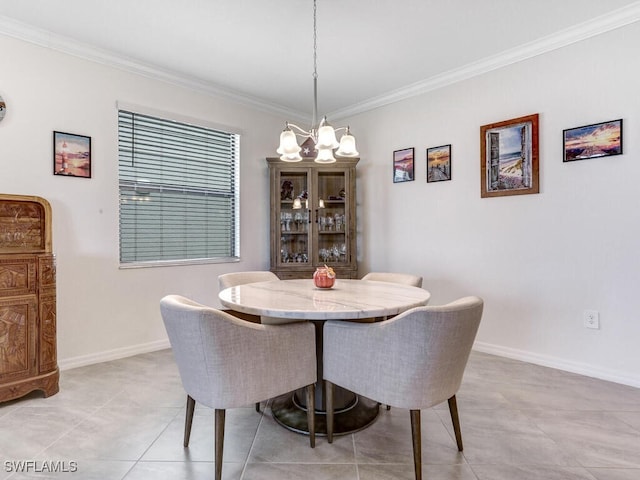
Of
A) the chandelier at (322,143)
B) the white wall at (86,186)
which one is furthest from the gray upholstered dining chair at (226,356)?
the white wall at (86,186)

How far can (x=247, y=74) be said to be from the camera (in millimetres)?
3227

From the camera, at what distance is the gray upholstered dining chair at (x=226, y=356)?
1.41 metres

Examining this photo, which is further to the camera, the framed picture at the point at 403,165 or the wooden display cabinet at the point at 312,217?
the wooden display cabinet at the point at 312,217

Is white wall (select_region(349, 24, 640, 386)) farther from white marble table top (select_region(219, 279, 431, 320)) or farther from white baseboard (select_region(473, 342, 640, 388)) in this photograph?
white marble table top (select_region(219, 279, 431, 320))

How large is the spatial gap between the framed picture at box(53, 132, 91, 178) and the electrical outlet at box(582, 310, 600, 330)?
3.94 m

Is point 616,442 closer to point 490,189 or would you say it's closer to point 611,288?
point 611,288

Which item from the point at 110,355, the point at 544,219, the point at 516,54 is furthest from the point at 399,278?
the point at 110,355

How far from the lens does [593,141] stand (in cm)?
253

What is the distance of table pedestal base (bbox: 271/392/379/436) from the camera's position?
6.13ft

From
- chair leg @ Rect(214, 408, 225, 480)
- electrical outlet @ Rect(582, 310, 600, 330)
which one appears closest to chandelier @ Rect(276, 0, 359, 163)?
chair leg @ Rect(214, 408, 225, 480)

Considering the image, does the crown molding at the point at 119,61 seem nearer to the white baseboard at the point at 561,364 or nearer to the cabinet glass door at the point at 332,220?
the cabinet glass door at the point at 332,220

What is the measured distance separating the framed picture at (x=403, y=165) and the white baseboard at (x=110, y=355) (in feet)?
9.26

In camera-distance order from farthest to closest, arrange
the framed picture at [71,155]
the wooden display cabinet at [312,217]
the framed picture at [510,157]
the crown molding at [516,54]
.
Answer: the wooden display cabinet at [312,217], the framed picture at [510,157], the framed picture at [71,155], the crown molding at [516,54]

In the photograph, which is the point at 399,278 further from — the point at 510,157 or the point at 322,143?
the point at 510,157
